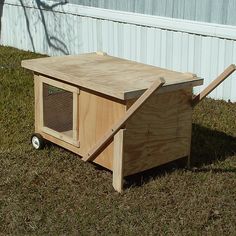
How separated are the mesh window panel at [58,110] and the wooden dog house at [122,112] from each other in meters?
0.09

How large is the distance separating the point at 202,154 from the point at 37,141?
1433 mm

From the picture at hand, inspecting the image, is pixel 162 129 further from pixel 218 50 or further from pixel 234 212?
pixel 218 50

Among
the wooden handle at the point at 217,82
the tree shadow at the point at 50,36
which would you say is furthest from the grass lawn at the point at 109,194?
the tree shadow at the point at 50,36

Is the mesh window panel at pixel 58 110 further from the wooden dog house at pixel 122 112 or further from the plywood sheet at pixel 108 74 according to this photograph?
the plywood sheet at pixel 108 74

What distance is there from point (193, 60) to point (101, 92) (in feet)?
9.87

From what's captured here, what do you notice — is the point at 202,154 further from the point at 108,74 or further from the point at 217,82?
the point at 108,74

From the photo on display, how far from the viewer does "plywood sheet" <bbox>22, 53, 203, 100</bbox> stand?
394 cm

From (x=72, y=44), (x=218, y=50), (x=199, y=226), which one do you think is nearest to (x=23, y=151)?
(x=199, y=226)

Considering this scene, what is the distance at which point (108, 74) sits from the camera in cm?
435

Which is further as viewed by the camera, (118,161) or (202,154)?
(202,154)

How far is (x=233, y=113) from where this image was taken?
599 centimetres

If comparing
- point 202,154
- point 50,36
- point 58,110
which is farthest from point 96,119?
point 50,36

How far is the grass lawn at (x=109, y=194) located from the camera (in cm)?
363

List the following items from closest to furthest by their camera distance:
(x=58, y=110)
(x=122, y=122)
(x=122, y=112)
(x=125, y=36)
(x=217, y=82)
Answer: (x=122, y=122), (x=122, y=112), (x=217, y=82), (x=58, y=110), (x=125, y=36)
